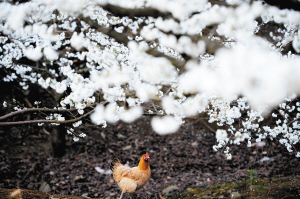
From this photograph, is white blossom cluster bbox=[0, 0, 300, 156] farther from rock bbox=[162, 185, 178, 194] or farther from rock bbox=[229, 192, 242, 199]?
rock bbox=[162, 185, 178, 194]

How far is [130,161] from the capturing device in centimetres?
563

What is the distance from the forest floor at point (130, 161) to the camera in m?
4.46

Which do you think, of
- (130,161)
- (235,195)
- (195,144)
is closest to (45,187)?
(130,161)

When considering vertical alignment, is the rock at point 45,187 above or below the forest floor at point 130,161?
below

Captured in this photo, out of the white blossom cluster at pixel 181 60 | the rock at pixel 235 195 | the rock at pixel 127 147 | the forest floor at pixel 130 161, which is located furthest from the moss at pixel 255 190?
the rock at pixel 127 147

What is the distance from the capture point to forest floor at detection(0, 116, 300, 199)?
446cm

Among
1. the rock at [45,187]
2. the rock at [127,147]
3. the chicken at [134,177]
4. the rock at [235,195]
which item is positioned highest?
the rock at [127,147]

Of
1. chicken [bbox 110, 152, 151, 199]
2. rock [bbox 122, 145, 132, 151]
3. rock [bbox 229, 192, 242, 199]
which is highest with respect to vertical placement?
rock [bbox 122, 145, 132, 151]

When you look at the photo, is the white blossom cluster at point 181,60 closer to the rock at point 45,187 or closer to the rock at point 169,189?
the rock at point 169,189

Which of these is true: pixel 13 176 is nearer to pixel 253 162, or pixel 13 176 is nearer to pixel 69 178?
pixel 69 178

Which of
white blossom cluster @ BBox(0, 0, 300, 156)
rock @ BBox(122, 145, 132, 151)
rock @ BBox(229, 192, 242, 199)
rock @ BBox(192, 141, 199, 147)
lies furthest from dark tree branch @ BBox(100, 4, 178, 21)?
rock @ BBox(192, 141, 199, 147)

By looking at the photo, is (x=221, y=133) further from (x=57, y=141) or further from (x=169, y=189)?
(x=57, y=141)

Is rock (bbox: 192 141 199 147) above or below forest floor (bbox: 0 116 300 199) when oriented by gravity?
above

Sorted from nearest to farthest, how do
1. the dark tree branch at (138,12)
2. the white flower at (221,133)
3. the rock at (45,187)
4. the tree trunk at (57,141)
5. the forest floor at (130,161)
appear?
the dark tree branch at (138,12) < the white flower at (221,133) < the rock at (45,187) < the forest floor at (130,161) < the tree trunk at (57,141)
